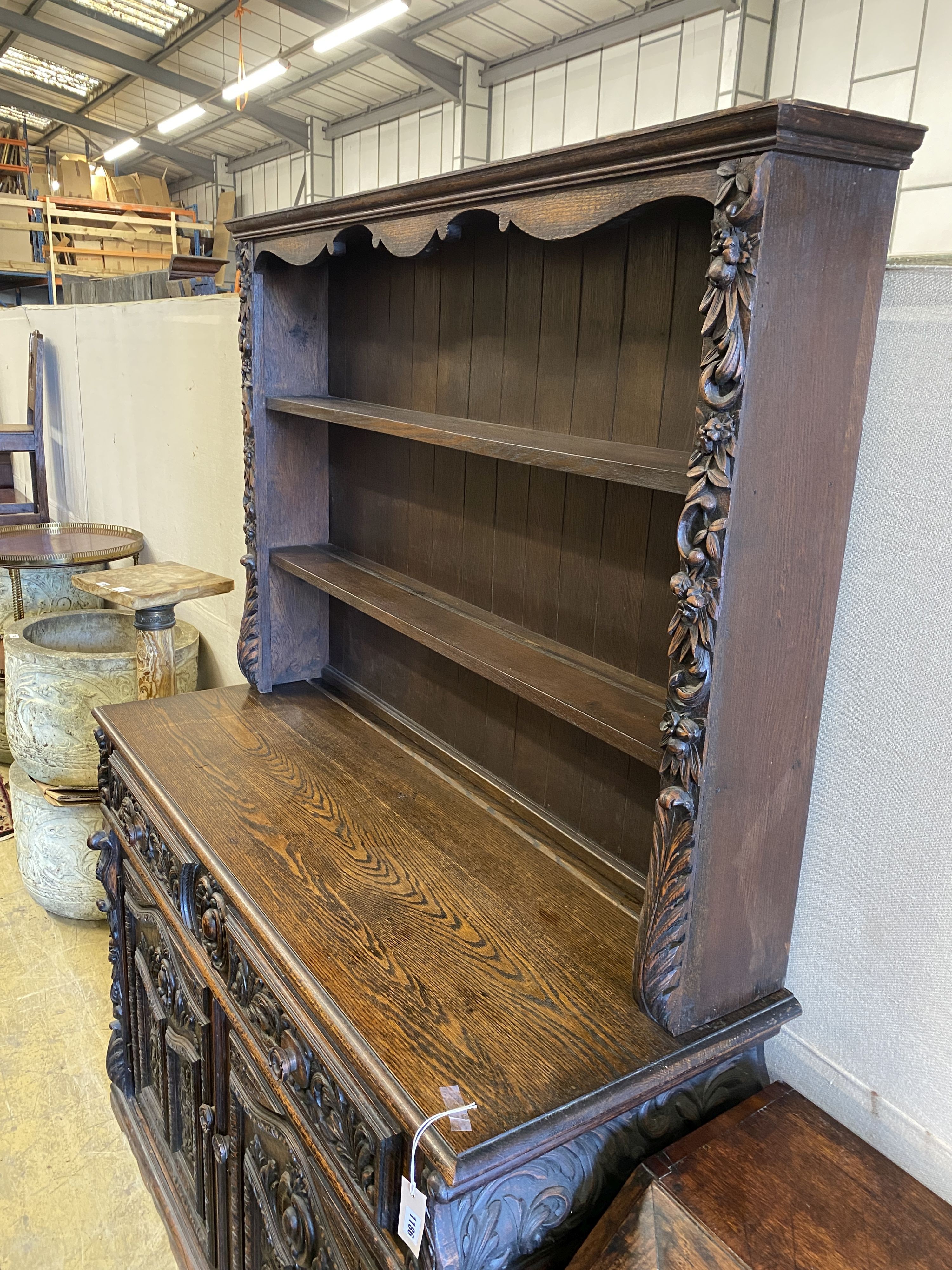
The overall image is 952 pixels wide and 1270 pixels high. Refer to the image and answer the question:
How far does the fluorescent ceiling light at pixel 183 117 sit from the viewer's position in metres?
10.4

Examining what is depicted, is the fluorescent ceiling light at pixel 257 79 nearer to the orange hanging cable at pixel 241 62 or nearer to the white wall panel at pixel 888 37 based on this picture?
the orange hanging cable at pixel 241 62

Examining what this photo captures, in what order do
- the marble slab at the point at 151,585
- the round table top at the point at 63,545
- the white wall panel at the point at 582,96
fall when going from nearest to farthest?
1. the marble slab at the point at 151,585
2. the round table top at the point at 63,545
3. the white wall panel at the point at 582,96

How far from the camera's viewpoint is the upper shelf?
96 centimetres

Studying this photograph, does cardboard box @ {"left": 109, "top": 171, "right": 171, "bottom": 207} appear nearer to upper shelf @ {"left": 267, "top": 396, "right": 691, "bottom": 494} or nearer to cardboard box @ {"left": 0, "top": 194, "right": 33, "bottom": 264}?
cardboard box @ {"left": 0, "top": 194, "right": 33, "bottom": 264}

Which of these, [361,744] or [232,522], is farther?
[232,522]

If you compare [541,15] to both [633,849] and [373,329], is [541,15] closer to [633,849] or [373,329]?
[373,329]

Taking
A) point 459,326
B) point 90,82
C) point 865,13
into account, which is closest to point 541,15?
point 865,13

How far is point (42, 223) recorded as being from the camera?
340 inches

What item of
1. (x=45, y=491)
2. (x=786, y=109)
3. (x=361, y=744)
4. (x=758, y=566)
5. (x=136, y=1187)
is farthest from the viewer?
(x=45, y=491)

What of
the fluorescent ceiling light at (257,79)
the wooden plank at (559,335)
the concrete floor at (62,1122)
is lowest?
the concrete floor at (62,1122)

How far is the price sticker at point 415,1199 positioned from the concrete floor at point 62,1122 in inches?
45.8

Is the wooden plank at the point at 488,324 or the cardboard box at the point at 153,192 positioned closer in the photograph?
the wooden plank at the point at 488,324

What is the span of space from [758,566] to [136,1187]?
74.9 inches

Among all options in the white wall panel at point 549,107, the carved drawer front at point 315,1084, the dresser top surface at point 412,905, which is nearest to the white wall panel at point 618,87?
the white wall panel at point 549,107
